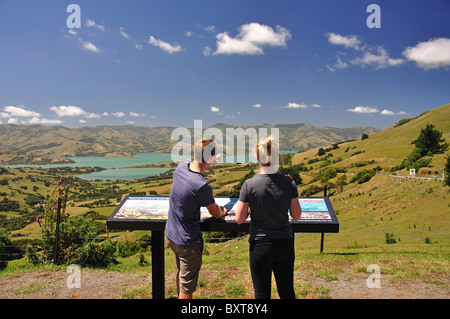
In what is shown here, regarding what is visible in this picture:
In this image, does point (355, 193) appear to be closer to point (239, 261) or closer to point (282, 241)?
point (239, 261)

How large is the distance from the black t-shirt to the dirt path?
2844 mm

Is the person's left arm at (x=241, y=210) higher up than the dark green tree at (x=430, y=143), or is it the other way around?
the dark green tree at (x=430, y=143)

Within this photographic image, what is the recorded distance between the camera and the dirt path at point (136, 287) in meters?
5.12

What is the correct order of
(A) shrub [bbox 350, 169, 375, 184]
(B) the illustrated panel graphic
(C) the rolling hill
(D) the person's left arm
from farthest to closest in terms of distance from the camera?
(C) the rolling hill, (A) shrub [bbox 350, 169, 375, 184], (B) the illustrated panel graphic, (D) the person's left arm

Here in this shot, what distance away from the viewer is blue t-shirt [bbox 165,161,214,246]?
10.5 ft

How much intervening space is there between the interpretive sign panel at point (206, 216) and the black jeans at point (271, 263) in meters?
0.63

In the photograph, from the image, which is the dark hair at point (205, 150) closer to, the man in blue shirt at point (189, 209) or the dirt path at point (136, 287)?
the man in blue shirt at point (189, 209)

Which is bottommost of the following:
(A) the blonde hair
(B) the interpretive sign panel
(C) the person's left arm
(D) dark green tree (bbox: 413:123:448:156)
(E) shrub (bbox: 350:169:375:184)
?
(E) shrub (bbox: 350:169:375:184)

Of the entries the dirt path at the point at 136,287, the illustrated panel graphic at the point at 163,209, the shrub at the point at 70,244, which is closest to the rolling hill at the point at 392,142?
the dirt path at the point at 136,287

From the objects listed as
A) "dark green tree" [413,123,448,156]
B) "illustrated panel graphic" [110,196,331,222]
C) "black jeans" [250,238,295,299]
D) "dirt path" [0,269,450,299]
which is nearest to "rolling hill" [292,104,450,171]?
"dark green tree" [413,123,448,156]

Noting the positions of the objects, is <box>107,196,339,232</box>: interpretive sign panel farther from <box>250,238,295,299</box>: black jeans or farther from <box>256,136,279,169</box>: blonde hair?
<box>256,136,279,169</box>: blonde hair

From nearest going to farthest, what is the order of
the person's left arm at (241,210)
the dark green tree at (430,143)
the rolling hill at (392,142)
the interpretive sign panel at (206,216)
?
the person's left arm at (241,210)
the interpretive sign panel at (206,216)
the dark green tree at (430,143)
the rolling hill at (392,142)

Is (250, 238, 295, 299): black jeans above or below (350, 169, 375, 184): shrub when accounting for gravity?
above

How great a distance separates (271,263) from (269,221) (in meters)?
0.47
